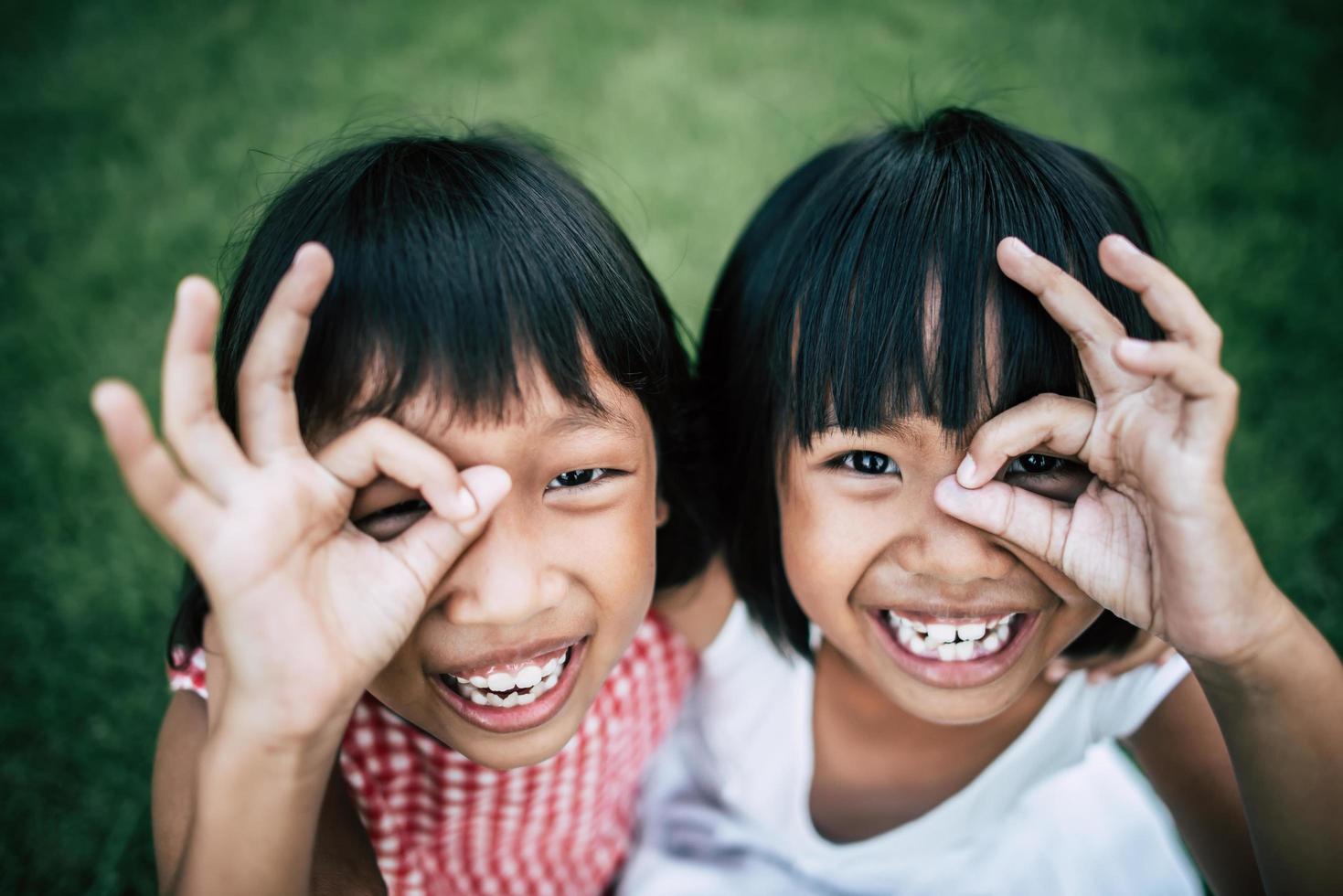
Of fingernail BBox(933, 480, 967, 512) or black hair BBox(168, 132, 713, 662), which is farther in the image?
fingernail BBox(933, 480, 967, 512)

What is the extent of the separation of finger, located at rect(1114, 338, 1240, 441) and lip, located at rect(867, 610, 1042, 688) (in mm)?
472

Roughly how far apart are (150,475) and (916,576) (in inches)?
39.7

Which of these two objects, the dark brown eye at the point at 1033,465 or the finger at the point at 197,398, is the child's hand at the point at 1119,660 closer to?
the dark brown eye at the point at 1033,465

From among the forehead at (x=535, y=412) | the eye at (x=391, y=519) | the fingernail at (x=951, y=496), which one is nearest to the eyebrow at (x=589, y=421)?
the forehead at (x=535, y=412)

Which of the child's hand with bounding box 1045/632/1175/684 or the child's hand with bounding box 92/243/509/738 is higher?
the child's hand with bounding box 92/243/509/738

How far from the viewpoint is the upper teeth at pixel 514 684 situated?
1347 millimetres

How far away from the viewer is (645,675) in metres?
1.82

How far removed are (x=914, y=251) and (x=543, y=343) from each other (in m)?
0.54

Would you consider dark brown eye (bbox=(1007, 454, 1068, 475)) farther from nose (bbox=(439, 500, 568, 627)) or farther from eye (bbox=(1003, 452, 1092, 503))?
nose (bbox=(439, 500, 568, 627))

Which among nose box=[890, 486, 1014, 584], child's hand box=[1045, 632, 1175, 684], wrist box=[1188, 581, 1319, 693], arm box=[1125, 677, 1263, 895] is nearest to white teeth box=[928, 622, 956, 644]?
nose box=[890, 486, 1014, 584]

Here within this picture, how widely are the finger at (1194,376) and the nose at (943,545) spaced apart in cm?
35

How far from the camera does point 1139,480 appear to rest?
1.19 metres

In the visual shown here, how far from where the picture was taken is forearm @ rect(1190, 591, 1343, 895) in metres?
1.18

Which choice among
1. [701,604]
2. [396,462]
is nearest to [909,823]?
[701,604]
